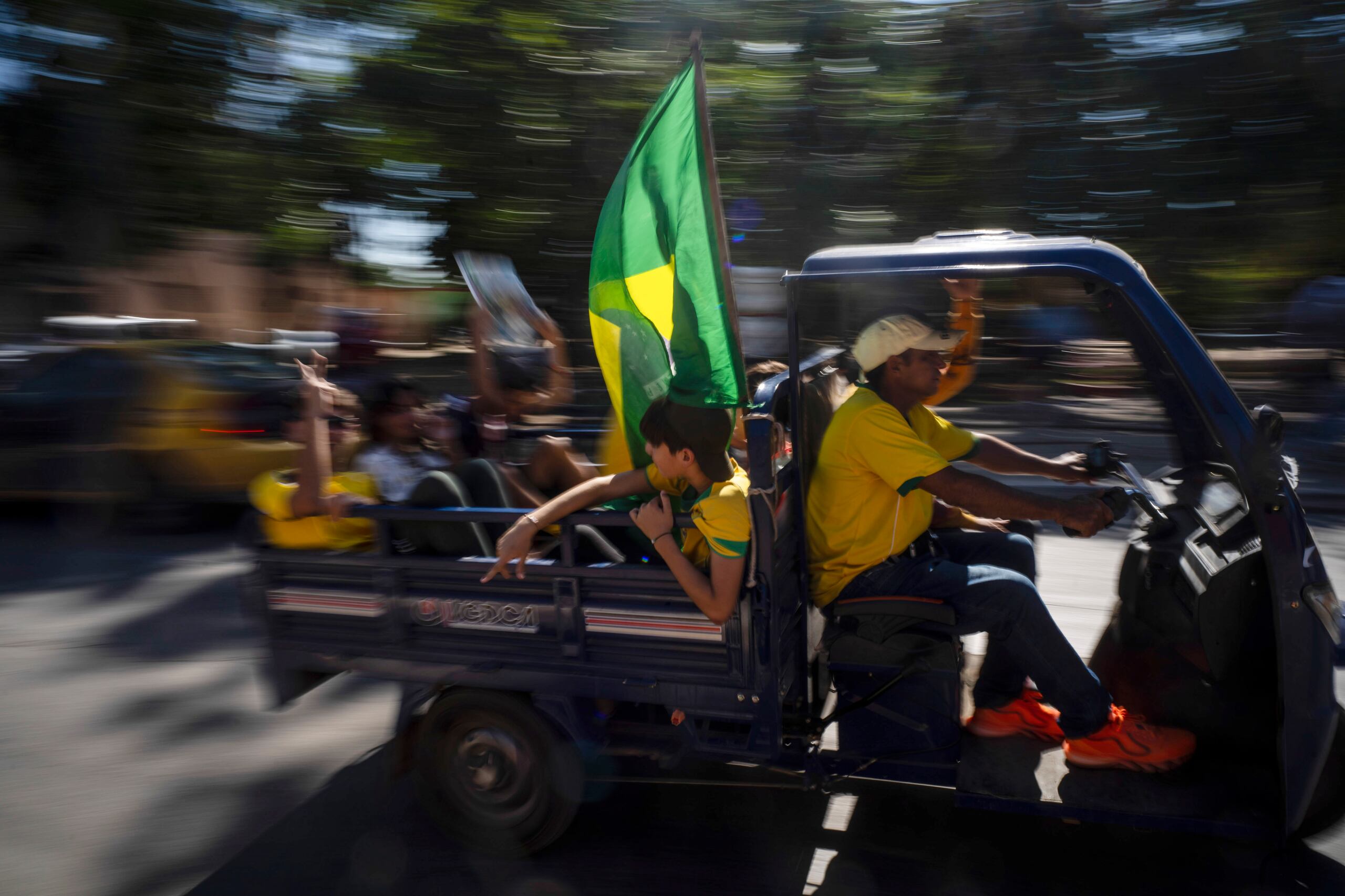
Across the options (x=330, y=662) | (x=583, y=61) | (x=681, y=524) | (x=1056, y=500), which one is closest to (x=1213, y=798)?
(x=1056, y=500)

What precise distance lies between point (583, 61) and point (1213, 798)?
12.1m

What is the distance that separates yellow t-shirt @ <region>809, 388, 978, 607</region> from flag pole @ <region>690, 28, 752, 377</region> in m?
0.52

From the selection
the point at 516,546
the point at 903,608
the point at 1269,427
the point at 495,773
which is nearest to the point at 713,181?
the point at 516,546

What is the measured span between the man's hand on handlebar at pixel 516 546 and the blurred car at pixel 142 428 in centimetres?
525

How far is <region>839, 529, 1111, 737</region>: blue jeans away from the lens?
9.39ft

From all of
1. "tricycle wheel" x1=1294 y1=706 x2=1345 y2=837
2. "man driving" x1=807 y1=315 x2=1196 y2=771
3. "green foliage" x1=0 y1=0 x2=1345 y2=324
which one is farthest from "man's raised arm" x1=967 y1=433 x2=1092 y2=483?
"green foliage" x1=0 y1=0 x2=1345 y2=324

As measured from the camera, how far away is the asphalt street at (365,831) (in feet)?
9.94

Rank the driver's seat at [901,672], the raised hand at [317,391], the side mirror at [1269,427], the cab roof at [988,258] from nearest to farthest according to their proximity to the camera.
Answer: the side mirror at [1269,427]
the cab roof at [988,258]
the driver's seat at [901,672]
the raised hand at [317,391]

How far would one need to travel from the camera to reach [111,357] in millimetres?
7582

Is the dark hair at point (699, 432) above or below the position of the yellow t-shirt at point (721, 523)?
above

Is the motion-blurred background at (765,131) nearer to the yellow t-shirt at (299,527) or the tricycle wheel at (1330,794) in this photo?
the yellow t-shirt at (299,527)

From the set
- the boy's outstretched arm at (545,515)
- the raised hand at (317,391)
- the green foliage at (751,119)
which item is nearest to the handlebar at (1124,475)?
the boy's outstretched arm at (545,515)

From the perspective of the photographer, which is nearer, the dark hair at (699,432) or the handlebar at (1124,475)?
the dark hair at (699,432)

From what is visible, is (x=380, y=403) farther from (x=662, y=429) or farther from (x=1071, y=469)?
(x=1071, y=469)
